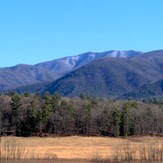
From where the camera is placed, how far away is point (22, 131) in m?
138

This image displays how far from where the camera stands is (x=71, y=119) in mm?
144750

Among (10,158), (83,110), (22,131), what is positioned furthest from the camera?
(83,110)

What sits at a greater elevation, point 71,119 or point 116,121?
point 71,119

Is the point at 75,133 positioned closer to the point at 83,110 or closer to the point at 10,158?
the point at 83,110

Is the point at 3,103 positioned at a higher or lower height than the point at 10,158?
higher

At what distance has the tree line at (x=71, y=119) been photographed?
458ft

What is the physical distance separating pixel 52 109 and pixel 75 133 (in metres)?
9.55

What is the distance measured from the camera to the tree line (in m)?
140

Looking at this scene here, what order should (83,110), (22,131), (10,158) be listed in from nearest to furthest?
(10,158) < (22,131) < (83,110)

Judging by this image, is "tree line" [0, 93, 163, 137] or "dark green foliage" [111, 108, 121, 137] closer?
"dark green foliage" [111, 108, 121, 137]

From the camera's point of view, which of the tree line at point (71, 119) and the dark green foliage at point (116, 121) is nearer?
the dark green foliage at point (116, 121)

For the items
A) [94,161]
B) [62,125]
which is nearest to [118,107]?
[62,125]

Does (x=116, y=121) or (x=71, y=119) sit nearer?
(x=116, y=121)

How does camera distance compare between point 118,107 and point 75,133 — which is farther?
point 118,107
